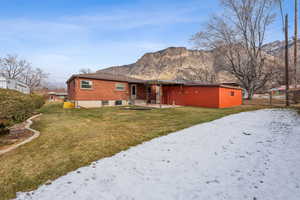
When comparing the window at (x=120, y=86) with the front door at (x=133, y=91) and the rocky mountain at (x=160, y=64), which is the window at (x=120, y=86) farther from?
the rocky mountain at (x=160, y=64)

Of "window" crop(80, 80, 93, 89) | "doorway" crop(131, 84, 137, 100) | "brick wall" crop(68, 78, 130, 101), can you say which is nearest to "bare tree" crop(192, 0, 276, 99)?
"doorway" crop(131, 84, 137, 100)

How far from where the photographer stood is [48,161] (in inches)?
118

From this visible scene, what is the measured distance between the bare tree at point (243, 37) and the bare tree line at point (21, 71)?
1705 inches

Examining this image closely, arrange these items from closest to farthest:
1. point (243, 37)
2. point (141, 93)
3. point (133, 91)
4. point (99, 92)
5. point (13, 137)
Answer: point (13, 137), point (99, 92), point (133, 91), point (141, 93), point (243, 37)

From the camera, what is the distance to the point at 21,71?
36156 millimetres

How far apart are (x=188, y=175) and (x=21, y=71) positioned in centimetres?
4915

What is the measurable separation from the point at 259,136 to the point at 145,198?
4780mm

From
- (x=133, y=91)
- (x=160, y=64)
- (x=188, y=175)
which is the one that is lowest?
(x=188, y=175)

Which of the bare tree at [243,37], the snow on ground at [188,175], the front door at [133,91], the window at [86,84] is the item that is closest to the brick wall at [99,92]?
the window at [86,84]

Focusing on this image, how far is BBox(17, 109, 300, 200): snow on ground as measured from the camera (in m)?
2.01

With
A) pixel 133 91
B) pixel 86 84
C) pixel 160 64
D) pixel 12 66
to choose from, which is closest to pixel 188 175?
pixel 86 84

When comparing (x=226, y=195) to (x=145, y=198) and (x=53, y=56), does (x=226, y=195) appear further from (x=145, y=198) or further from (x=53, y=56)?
(x=53, y=56)

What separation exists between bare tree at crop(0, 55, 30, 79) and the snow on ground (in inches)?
1826

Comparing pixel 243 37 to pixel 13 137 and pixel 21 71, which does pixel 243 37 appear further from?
pixel 21 71
